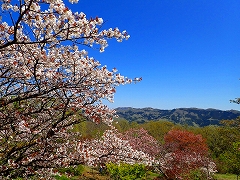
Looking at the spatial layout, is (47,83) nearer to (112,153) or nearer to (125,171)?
(112,153)

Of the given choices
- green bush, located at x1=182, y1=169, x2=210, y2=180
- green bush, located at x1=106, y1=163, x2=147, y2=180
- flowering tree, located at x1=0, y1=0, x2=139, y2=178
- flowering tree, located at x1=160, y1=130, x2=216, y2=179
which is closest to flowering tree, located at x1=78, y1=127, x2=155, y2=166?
flowering tree, located at x1=0, y1=0, x2=139, y2=178

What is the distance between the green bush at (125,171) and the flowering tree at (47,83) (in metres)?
11.9

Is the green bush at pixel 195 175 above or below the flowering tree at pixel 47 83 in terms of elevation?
below

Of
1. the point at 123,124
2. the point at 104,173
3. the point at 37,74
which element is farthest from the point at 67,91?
the point at 123,124

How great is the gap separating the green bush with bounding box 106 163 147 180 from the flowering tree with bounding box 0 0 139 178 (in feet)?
39.1

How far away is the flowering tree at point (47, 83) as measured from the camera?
3.18 meters

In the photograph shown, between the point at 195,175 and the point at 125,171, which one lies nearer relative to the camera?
the point at 195,175

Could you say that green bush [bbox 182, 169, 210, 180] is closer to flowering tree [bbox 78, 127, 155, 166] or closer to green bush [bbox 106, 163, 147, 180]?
green bush [bbox 106, 163, 147, 180]

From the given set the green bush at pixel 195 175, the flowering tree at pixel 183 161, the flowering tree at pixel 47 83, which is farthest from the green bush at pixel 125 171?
the flowering tree at pixel 47 83

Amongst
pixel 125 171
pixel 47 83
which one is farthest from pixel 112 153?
pixel 125 171

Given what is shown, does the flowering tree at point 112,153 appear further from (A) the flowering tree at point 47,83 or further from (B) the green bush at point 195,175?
(B) the green bush at point 195,175

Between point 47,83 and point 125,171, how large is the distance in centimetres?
1407

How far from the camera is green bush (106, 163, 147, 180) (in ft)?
52.1

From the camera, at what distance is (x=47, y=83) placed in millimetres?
4164
